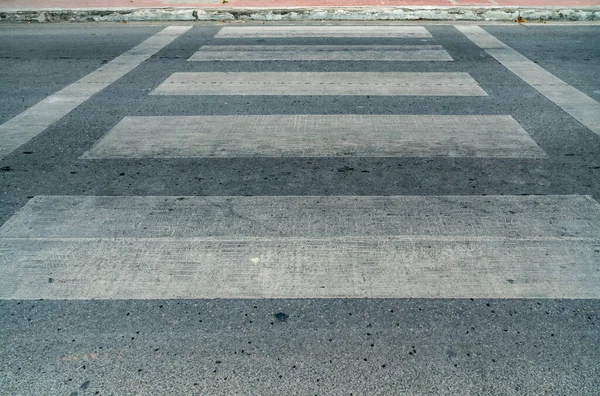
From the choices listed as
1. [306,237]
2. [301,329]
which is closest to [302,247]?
[306,237]

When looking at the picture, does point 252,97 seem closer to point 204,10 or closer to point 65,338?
point 65,338

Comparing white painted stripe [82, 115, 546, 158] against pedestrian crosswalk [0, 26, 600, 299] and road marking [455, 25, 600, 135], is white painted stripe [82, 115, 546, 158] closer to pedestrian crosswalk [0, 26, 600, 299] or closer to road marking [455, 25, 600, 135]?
pedestrian crosswalk [0, 26, 600, 299]

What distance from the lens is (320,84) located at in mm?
7938

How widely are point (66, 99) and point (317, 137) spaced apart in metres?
3.28

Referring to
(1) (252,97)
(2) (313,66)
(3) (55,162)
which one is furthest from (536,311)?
(2) (313,66)

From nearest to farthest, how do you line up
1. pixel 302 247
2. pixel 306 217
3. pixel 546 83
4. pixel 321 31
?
pixel 302 247
pixel 306 217
pixel 546 83
pixel 321 31

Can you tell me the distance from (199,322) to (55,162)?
9.77 feet

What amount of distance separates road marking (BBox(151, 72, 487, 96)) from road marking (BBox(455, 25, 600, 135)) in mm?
784

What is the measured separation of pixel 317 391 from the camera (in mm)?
2959

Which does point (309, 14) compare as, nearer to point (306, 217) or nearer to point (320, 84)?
point (320, 84)

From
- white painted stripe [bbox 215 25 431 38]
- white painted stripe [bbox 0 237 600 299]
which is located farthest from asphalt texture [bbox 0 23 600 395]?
white painted stripe [bbox 215 25 431 38]

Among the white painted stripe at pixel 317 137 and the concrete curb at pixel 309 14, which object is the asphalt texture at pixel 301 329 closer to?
the white painted stripe at pixel 317 137

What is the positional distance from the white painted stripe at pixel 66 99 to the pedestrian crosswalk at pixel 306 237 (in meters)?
0.87

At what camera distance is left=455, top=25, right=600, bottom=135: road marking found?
22.3 ft
